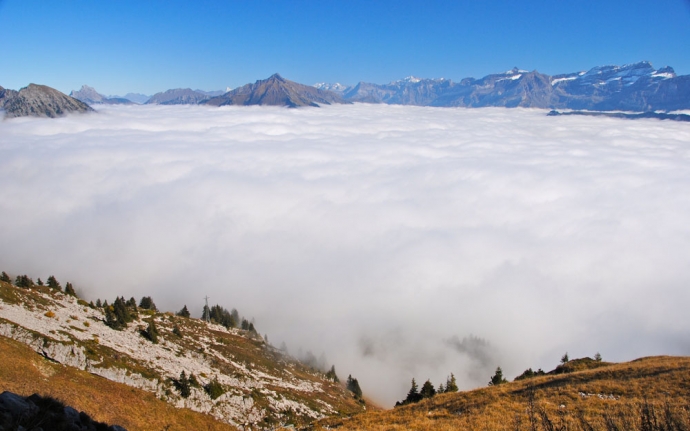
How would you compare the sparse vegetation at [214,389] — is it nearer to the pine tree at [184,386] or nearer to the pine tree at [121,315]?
the pine tree at [184,386]

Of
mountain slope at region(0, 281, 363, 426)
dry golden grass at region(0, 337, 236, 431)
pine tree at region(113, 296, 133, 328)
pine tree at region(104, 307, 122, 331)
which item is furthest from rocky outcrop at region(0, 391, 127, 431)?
pine tree at region(113, 296, 133, 328)

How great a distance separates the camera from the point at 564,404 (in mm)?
25000

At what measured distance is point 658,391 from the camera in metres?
24.3


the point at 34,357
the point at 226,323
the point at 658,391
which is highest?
the point at 658,391

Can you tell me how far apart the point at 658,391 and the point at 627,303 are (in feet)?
679

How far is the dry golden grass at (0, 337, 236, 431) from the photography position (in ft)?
88.1

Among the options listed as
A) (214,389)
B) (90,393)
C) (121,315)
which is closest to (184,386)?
(214,389)

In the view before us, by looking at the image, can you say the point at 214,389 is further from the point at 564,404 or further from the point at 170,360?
the point at 564,404

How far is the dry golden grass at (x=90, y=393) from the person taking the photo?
26.8 metres

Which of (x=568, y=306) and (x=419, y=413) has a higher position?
(x=419, y=413)

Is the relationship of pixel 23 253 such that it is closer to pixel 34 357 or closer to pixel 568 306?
pixel 34 357

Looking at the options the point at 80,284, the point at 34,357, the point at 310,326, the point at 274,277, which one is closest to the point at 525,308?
the point at 310,326

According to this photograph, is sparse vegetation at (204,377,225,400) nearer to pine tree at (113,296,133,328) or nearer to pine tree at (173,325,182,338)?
pine tree at (173,325,182,338)

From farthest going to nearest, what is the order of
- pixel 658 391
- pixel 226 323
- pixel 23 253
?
pixel 23 253 → pixel 226 323 → pixel 658 391
